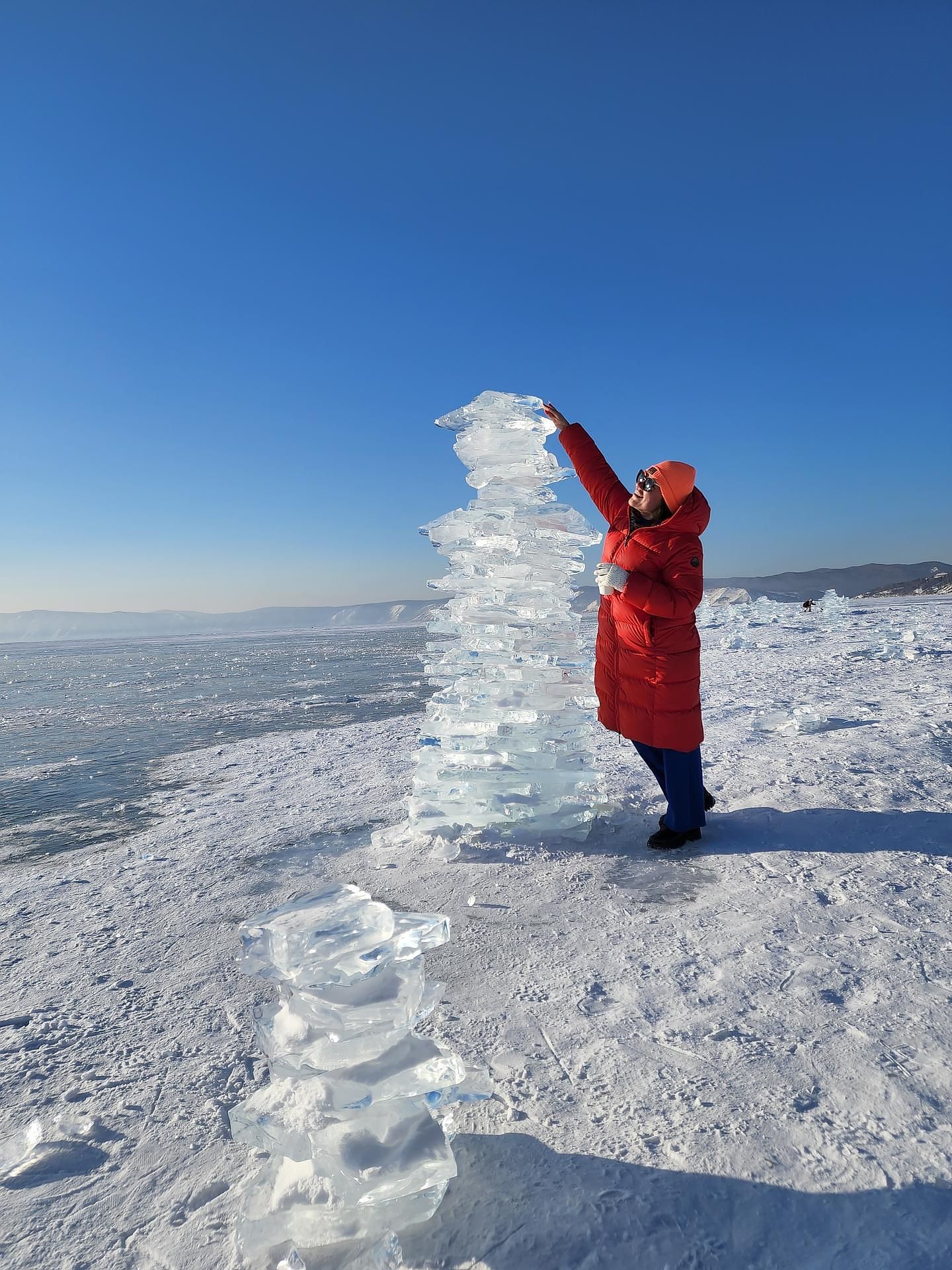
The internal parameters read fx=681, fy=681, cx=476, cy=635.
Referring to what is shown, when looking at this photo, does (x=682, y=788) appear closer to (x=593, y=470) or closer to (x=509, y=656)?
(x=509, y=656)

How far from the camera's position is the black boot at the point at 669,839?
3.54 metres

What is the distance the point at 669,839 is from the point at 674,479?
1.83 m

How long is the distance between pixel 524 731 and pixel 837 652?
381 inches

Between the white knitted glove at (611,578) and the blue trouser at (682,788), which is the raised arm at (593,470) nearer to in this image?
the white knitted glove at (611,578)

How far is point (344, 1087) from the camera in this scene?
1.38 metres

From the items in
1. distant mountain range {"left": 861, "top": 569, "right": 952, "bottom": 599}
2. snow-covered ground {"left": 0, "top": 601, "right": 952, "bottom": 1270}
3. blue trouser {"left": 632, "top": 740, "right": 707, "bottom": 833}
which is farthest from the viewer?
distant mountain range {"left": 861, "top": 569, "right": 952, "bottom": 599}

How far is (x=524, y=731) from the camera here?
4043mm

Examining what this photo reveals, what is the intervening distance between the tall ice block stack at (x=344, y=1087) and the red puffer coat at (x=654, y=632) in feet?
7.06

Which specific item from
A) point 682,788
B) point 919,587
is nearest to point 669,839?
point 682,788

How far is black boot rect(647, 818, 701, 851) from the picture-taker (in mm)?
3545

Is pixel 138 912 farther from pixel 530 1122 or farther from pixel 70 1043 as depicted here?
pixel 530 1122

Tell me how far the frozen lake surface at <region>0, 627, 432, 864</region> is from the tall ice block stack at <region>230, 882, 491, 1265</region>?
4.02 m

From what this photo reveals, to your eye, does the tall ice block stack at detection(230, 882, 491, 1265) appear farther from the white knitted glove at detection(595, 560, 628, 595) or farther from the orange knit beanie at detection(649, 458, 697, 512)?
the orange knit beanie at detection(649, 458, 697, 512)

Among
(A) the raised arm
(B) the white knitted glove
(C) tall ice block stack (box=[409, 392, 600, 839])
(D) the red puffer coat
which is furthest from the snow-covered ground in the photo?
(A) the raised arm
